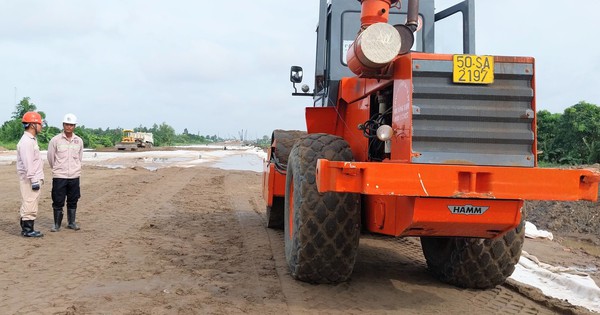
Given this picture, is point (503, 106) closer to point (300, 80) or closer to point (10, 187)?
point (300, 80)

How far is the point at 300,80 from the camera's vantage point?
6.85m

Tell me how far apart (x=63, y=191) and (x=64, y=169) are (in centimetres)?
32

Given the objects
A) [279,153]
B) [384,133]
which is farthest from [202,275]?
[384,133]

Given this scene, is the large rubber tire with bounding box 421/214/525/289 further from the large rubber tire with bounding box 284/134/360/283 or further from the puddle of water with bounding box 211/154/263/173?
the puddle of water with bounding box 211/154/263/173

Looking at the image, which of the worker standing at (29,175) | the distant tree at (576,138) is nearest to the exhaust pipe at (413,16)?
the worker standing at (29,175)

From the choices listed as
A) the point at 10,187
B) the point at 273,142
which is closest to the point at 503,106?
the point at 273,142

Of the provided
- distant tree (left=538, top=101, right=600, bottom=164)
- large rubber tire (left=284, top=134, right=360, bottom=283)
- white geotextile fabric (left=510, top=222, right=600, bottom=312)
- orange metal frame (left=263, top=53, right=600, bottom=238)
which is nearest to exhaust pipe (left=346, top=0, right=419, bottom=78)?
orange metal frame (left=263, top=53, right=600, bottom=238)

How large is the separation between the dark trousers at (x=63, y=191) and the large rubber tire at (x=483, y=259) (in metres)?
5.43

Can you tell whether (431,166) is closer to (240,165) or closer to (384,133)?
(384,133)

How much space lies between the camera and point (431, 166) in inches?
143

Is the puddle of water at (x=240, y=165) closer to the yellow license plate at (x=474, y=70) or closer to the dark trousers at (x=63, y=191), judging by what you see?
the dark trousers at (x=63, y=191)

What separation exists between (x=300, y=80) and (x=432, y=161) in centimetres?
337

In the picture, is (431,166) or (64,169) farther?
(64,169)

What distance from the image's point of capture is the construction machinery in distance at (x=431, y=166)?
3.64 metres
